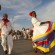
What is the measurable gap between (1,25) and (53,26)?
107 inches

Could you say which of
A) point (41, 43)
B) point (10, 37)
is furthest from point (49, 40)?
point (10, 37)

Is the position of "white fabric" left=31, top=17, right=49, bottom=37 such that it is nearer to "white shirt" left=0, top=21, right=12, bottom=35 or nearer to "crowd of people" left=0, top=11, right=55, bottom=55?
"crowd of people" left=0, top=11, right=55, bottom=55

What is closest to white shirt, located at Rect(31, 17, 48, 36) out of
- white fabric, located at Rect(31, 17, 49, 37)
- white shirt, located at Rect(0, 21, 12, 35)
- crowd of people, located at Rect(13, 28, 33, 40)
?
white fabric, located at Rect(31, 17, 49, 37)

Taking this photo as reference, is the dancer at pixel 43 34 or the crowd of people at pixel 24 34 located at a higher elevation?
the dancer at pixel 43 34

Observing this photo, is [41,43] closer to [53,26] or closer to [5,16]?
[53,26]

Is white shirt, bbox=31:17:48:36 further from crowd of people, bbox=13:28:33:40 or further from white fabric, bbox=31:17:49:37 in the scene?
crowd of people, bbox=13:28:33:40

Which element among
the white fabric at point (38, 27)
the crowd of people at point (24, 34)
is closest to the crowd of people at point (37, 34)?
the white fabric at point (38, 27)

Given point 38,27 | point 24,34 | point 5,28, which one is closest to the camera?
point 5,28

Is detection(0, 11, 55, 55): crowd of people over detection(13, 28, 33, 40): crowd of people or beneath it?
over

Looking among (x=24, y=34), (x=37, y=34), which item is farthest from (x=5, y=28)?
(x=24, y=34)

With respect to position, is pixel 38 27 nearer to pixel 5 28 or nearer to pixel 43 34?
pixel 43 34

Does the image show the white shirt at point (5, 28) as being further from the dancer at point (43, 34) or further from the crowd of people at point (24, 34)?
the crowd of people at point (24, 34)

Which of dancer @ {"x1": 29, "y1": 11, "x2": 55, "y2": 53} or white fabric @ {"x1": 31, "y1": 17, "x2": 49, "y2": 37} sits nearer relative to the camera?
dancer @ {"x1": 29, "y1": 11, "x2": 55, "y2": 53}

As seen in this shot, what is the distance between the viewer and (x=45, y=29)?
1537cm
